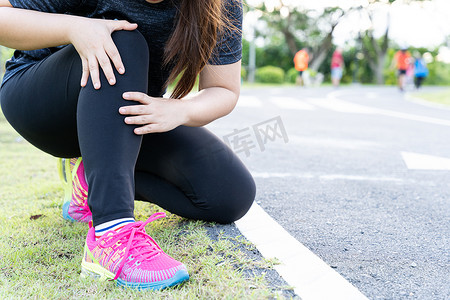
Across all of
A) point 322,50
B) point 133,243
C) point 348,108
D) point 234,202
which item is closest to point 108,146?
point 133,243

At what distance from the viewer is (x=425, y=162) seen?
3654 mm

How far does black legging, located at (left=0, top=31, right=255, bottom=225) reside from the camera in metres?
1.36

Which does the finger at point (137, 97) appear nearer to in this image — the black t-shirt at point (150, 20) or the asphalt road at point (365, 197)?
the black t-shirt at point (150, 20)

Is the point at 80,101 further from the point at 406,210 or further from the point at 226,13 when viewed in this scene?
the point at 406,210

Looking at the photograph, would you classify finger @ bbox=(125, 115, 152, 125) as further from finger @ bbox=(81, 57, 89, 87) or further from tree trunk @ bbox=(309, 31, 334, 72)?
tree trunk @ bbox=(309, 31, 334, 72)

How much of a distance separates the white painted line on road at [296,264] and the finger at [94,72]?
76cm

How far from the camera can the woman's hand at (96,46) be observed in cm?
138

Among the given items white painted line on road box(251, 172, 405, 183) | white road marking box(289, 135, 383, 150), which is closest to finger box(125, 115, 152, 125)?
white painted line on road box(251, 172, 405, 183)

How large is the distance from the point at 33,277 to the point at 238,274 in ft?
2.00

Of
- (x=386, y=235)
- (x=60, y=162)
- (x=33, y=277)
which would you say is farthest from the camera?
(x=60, y=162)

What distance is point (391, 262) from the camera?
1.56 metres

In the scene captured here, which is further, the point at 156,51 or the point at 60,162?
the point at 60,162

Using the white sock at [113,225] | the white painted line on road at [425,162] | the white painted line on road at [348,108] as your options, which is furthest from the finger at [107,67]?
the white painted line on road at [348,108]

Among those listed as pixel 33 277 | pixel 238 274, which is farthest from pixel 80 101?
pixel 238 274
